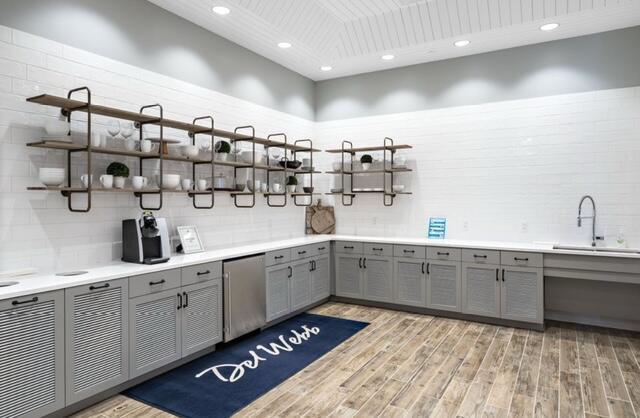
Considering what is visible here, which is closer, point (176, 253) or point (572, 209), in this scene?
point (176, 253)

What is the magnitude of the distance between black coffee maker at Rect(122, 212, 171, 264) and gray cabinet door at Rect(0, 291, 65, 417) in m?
0.82

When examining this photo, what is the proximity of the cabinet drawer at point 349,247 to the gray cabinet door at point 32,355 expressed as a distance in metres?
3.50

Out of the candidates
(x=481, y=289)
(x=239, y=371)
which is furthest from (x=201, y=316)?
(x=481, y=289)

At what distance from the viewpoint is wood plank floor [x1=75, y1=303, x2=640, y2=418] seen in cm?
280

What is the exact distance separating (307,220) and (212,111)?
2.30 metres

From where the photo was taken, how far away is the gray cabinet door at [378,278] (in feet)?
17.1

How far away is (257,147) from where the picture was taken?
17.4 ft

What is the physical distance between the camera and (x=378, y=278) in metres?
5.28

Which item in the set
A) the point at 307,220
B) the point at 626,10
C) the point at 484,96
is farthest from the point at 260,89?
the point at 626,10

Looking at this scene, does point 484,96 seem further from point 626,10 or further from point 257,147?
point 257,147

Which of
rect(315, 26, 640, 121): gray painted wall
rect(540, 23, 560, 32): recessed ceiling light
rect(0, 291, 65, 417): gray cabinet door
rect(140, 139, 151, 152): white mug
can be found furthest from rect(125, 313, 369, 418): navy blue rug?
rect(540, 23, 560, 32): recessed ceiling light

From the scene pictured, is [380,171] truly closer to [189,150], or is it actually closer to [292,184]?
[292,184]

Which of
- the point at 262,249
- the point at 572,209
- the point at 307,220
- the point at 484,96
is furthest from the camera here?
the point at 307,220

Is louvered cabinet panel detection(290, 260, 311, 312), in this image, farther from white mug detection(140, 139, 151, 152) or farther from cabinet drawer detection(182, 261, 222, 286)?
white mug detection(140, 139, 151, 152)
